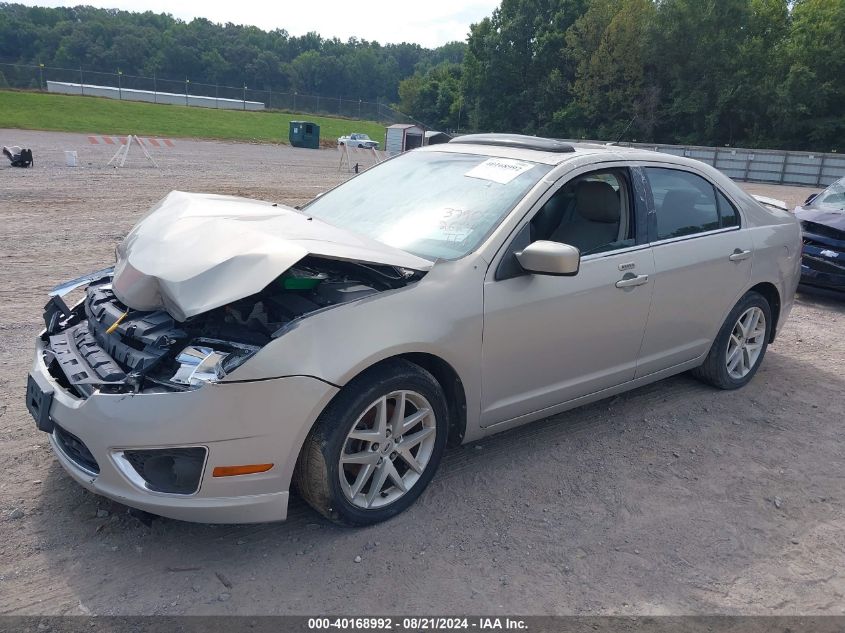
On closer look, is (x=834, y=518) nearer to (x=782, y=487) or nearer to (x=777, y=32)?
Result: (x=782, y=487)

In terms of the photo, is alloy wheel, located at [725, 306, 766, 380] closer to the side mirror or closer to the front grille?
the side mirror

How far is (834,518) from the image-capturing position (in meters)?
3.60

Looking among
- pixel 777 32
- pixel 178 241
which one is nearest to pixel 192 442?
pixel 178 241

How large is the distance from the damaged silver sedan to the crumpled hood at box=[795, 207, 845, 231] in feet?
14.2

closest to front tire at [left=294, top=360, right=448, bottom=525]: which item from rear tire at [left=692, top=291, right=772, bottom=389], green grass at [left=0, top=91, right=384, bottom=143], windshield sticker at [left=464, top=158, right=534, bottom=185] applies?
windshield sticker at [left=464, top=158, right=534, bottom=185]

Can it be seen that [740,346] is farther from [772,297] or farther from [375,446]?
[375,446]

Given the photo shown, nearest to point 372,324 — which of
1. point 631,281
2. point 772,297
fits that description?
point 631,281

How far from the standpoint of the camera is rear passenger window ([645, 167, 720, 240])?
4.41m

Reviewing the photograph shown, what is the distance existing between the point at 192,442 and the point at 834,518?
10.8 ft

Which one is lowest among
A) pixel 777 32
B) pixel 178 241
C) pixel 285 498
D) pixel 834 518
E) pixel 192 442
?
pixel 834 518

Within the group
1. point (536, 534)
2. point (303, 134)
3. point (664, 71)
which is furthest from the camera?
point (664, 71)

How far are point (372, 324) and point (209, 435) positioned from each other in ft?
2.73

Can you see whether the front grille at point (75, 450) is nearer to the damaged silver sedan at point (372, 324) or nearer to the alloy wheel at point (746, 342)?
the damaged silver sedan at point (372, 324)

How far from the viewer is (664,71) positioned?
56.2m
